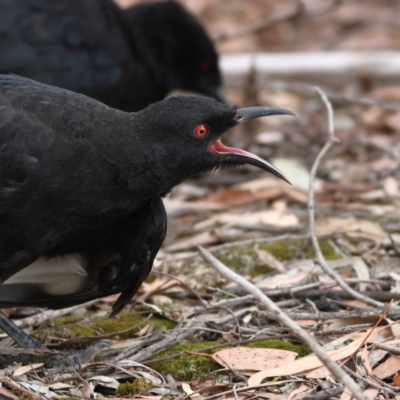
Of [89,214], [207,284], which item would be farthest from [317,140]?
[89,214]

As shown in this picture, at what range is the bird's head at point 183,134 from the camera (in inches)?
148

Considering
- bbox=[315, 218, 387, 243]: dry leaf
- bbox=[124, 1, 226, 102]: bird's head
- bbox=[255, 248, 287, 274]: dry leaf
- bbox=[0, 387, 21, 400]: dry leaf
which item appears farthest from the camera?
bbox=[124, 1, 226, 102]: bird's head

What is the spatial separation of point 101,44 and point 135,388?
11.7 ft

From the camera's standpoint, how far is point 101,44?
251 inches

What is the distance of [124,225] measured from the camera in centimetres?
409

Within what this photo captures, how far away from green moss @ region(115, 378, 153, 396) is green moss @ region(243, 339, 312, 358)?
63 centimetres

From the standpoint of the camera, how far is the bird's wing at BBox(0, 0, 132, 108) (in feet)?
19.5

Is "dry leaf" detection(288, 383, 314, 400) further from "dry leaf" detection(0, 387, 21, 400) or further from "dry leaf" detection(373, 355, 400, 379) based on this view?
"dry leaf" detection(0, 387, 21, 400)

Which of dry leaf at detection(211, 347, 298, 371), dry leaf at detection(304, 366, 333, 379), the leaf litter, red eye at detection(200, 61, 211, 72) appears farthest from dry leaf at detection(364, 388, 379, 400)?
red eye at detection(200, 61, 211, 72)

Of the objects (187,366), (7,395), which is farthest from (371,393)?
(7,395)

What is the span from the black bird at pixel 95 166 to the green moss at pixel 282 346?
0.69m

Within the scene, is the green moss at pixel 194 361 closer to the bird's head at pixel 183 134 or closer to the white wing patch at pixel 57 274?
the white wing patch at pixel 57 274

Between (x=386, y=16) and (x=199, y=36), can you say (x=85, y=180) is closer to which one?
(x=199, y=36)

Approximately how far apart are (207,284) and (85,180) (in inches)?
58.6
